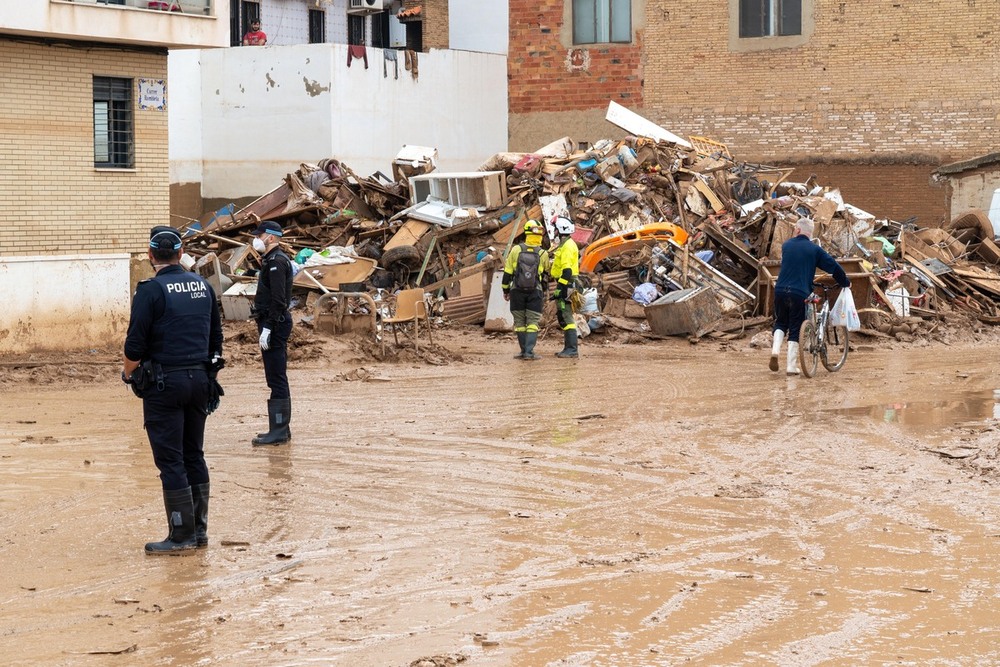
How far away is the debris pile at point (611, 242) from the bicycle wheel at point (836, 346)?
11.8 feet

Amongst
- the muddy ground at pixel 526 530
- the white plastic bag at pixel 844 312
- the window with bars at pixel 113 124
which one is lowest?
the muddy ground at pixel 526 530

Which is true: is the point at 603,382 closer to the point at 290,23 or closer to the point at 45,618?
the point at 45,618

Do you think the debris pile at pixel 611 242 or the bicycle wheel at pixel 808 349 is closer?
the bicycle wheel at pixel 808 349

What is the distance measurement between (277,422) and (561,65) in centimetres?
2302

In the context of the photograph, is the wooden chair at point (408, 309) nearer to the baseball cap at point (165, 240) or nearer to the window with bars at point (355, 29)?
the baseball cap at point (165, 240)

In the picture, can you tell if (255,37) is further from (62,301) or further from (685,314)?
(685,314)

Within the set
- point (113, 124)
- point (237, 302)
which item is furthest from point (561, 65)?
point (113, 124)

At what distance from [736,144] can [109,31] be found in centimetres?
1785

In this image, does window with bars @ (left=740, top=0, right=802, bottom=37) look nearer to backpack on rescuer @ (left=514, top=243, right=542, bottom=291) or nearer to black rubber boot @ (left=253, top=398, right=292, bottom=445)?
backpack on rescuer @ (left=514, top=243, right=542, bottom=291)

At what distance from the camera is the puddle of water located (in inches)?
480

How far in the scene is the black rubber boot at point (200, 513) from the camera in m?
7.74

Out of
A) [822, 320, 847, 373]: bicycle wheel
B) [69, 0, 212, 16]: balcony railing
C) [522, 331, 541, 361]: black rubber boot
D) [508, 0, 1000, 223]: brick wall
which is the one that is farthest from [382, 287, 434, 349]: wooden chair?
[508, 0, 1000, 223]: brick wall

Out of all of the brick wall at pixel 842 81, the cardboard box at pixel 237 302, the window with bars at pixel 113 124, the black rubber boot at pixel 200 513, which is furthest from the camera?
the brick wall at pixel 842 81

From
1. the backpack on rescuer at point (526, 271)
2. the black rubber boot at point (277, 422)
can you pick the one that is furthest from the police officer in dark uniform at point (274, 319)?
the backpack on rescuer at point (526, 271)
